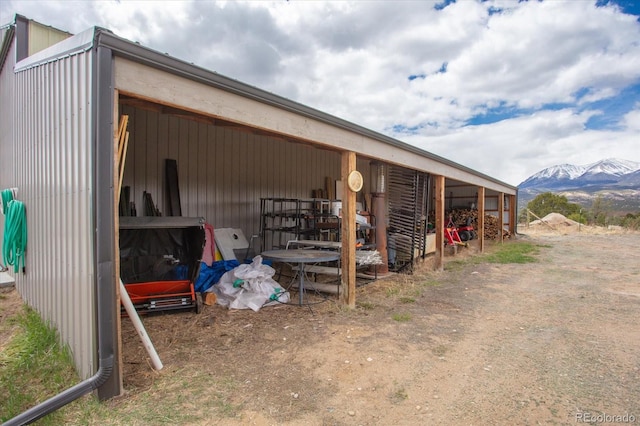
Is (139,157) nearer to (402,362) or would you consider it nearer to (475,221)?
(402,362)

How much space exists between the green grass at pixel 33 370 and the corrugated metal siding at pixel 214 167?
2.54 meters

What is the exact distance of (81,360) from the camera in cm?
252

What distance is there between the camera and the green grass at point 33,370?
7.79 ft

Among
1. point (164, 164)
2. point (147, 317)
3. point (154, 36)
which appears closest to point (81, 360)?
point (147, 317)

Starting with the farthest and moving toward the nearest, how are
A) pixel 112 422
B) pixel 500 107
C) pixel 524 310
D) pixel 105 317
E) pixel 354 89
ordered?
pixel 500 107 < pixel 354 89 < pixel 524 310 < pixel 105 317 < pixel 112 422

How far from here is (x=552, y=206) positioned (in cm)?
2956

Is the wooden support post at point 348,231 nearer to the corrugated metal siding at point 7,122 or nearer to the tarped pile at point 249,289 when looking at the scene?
the tarped pile at point 249,289

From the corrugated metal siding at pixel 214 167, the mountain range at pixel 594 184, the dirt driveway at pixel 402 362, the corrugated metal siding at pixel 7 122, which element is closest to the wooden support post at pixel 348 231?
the dirt driveway at pixel 402 362

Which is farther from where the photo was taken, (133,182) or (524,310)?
(133,182)

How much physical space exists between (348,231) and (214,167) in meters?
3.10

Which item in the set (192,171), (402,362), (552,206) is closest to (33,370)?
(402,362)

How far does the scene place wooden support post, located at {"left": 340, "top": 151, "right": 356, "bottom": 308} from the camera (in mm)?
4762

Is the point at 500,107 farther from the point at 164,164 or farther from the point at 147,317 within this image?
the point at 147,317

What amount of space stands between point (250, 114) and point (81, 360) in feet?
7.97
